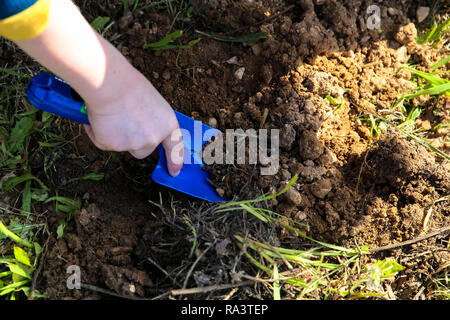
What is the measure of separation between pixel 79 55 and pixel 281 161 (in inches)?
29.3

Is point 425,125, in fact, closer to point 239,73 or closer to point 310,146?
point 310,146

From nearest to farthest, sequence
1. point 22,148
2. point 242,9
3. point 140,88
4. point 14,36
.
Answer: point 14,36, point 140,88, point 22,148, point 242,9

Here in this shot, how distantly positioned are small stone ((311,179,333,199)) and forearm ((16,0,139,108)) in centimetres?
71

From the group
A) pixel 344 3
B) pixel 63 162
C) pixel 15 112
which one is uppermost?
pixel 344 3

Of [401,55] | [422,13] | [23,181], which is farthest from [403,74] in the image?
[23,181]

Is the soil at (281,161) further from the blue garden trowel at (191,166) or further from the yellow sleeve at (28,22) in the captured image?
the yellow sleeve at (28,22)

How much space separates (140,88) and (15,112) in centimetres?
67

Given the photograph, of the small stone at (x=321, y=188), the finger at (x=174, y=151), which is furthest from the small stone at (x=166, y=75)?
the small stone at (x=321, y=188)

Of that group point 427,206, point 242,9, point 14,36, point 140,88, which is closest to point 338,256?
point 427,206

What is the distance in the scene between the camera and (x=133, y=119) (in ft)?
3.77

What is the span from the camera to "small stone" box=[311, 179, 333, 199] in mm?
1406

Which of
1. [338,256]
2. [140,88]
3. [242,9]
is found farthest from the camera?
[242,9]

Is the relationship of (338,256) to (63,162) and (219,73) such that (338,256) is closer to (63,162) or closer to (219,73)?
(219,73)

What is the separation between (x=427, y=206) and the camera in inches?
56.6
